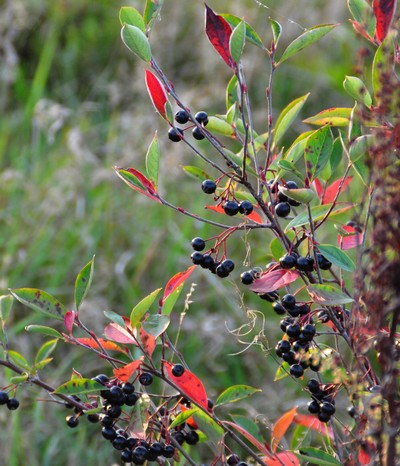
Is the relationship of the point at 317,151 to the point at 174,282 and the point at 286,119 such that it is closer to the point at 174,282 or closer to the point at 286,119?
the point at 286,119

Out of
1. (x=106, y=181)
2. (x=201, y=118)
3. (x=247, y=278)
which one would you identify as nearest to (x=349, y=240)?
(x=247, y=278)

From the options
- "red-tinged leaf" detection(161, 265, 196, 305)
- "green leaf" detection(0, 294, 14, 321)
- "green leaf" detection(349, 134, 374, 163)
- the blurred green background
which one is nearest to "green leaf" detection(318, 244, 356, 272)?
"green leaf" detection(349, 134, 374, 163)

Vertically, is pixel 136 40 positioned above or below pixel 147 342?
above

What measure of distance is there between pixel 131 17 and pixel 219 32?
0.45 feet

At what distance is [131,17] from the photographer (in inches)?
47.9

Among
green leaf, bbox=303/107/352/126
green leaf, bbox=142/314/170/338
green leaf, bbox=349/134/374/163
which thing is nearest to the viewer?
green leaf, bbox=349/134/374/163

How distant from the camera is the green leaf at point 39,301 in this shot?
1.18 meters

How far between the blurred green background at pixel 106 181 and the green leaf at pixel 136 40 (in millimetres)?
1002

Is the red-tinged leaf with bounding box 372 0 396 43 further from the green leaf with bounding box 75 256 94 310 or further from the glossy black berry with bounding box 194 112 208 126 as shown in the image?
the green leaf with bounding box 75 256 94 310

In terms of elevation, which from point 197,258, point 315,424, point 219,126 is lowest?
point 315,424

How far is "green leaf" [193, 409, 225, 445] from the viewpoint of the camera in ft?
4.02

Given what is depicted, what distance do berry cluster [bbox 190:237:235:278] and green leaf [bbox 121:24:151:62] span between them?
28cm

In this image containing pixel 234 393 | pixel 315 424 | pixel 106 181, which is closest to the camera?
pixel 234 393

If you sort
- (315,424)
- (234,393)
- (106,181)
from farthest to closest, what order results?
1. (106,181)
2. (315,424)
3. (234,393)
